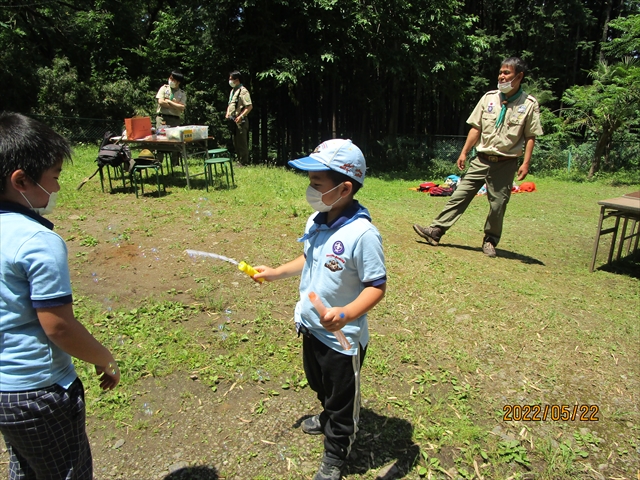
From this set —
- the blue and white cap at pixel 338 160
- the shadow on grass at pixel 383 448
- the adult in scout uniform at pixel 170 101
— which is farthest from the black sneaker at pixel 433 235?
the adult in scout uniform at pixel 170 101

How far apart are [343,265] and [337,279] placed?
3.0 inches

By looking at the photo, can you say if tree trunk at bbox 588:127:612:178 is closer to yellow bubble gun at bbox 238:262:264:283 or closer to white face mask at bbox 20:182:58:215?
yellow bubble gun at bbox 238:262:264:283

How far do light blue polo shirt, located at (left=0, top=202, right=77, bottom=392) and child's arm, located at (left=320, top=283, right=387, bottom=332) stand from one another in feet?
3.19

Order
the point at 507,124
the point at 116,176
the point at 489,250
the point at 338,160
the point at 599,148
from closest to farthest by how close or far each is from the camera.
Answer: the point at 338,160
the point at 507,124
the point at 489,250
the point at 116,176
the point at 599,148

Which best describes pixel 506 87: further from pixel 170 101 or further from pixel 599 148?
pixel 599 148

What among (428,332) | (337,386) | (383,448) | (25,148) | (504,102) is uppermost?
(504,102)

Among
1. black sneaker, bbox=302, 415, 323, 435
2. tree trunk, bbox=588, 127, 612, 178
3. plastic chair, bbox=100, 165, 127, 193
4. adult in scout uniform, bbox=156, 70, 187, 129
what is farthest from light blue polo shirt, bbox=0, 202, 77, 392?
tree trunk, bbox=588, 127, 612, 178

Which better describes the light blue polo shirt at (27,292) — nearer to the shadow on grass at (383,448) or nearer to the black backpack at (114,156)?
the shadow on grass at (383,448)

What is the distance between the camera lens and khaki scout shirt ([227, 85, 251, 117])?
10362 mm

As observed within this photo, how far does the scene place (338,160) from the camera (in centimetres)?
217

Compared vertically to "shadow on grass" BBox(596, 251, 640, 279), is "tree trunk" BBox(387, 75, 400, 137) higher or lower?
higher

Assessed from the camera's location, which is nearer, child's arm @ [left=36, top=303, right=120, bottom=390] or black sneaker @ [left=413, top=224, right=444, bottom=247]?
child's arm @ [left=36, top=303, right=120, bottom=390]

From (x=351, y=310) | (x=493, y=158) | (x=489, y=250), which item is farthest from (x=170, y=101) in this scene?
(x=351, y=310)
